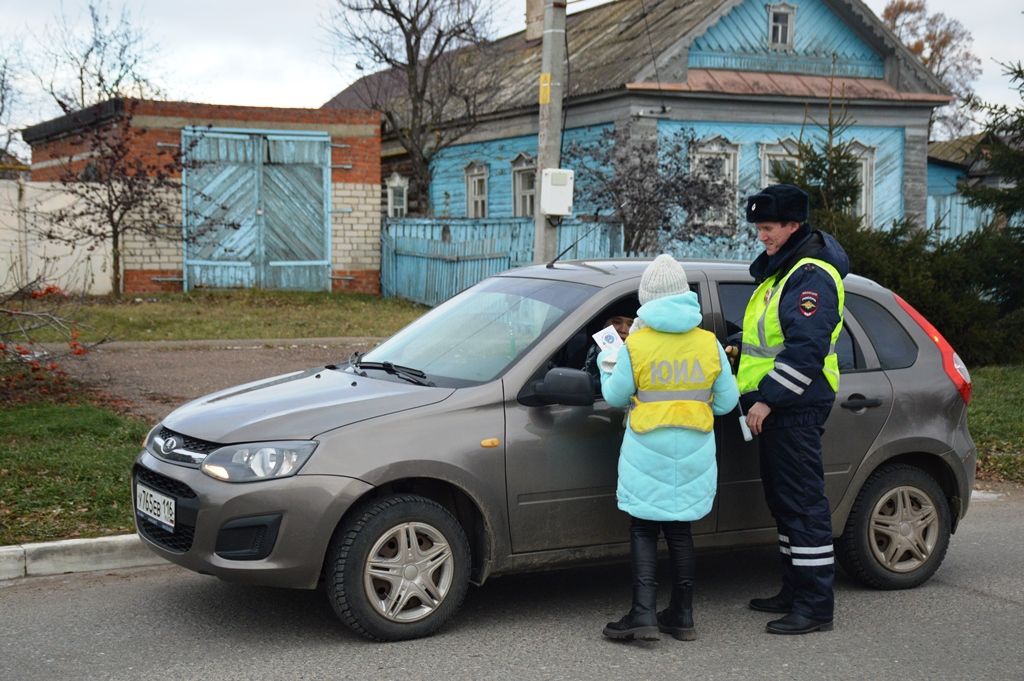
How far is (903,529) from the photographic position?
606cm

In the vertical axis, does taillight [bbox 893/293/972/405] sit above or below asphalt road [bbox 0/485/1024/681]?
above

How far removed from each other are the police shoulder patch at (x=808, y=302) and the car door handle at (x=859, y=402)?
29.0 inches

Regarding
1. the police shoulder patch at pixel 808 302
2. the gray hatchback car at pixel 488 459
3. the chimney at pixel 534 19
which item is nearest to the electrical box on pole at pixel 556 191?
the gray hatchback car at pixel 488 459

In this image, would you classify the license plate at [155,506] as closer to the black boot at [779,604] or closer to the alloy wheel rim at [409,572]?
the alloy wheel rim at [409,572]

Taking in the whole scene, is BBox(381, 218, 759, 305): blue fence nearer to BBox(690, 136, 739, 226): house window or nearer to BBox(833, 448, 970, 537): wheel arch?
BBox(690, 136, 739, 226): house window

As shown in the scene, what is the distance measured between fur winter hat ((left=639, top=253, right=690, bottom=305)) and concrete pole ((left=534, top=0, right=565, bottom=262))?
7.52 m

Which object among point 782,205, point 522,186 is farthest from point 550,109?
point 522,186

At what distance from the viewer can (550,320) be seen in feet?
18.3

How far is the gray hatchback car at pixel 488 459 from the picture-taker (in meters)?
4.90

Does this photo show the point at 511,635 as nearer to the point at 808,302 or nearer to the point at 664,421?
the point at 664,421

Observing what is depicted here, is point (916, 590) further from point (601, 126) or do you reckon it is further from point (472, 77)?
point (472, 77)

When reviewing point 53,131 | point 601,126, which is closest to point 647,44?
point 601,126

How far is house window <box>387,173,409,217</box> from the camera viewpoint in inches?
1254

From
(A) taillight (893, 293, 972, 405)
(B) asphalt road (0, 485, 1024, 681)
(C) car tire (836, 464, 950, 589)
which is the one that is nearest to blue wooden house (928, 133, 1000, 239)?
(A) taillight (893, 293, 972, 405)
